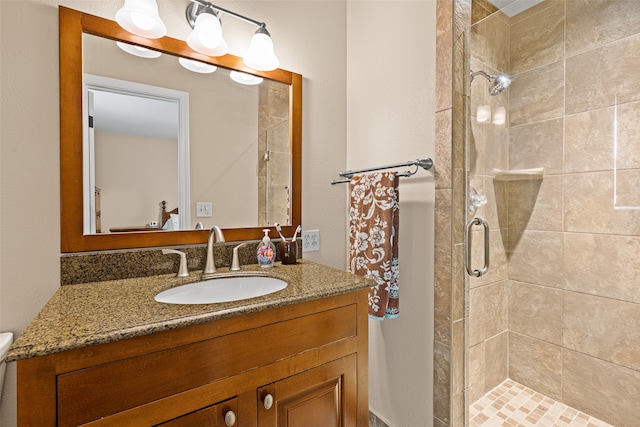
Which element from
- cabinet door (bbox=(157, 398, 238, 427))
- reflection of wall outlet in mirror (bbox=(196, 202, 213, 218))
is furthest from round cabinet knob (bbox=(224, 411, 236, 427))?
reflection of wall outlet in mirror (bbox=(196, 202, 213, 218))

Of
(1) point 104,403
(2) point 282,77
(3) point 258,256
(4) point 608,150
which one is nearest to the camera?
(1) point 104,403

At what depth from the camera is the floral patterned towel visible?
1.31m

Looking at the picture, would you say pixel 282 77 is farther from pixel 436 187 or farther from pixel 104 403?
pixel 104 403

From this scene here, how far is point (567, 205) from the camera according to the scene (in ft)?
4.29

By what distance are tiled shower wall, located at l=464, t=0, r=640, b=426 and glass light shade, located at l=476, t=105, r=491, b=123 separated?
0.04 metres

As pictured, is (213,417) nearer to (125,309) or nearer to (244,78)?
(125,309)

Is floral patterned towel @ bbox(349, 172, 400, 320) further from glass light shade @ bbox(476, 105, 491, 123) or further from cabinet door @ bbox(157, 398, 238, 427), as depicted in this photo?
cabinet door @ bbox(157, 398, 238, 427)

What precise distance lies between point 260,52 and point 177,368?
1.31m

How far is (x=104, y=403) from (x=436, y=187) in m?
1.28

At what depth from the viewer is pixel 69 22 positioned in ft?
3.42

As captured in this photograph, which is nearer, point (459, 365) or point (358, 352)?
point (358, 352)

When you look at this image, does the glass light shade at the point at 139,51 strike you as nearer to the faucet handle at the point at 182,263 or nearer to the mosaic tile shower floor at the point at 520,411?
the faucet handle at the point at 182,263

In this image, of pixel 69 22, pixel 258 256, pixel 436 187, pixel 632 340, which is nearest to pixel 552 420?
pixel 632 340

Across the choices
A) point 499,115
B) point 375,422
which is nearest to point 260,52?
point 499,115
